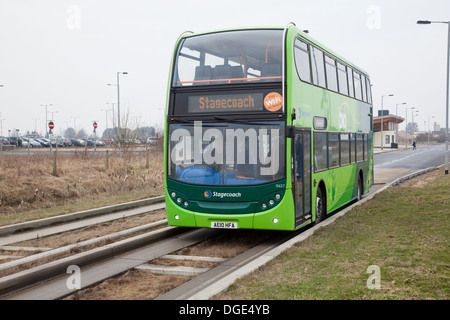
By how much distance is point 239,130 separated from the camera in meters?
9.56

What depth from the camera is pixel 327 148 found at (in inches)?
488

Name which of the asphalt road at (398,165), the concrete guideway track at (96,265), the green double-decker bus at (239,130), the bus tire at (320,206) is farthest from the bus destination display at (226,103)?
the asphalt road at (398,165)

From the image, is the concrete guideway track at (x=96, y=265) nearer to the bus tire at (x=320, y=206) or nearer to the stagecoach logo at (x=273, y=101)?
the bus tire at (x=320, y=206)

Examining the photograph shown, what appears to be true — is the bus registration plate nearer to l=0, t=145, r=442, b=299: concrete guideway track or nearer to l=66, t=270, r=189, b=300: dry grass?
l=0, t=145, r=442, b=299: concrete guideway track

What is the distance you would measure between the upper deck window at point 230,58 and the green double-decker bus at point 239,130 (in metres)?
0.02

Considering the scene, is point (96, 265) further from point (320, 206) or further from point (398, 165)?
point (398, 165)

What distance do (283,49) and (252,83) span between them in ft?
2.87

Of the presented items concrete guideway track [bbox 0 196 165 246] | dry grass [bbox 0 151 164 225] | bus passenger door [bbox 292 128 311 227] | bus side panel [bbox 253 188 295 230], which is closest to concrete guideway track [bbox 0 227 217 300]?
bus side panel [bbox 253 188 295 230]

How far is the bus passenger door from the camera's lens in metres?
9.92

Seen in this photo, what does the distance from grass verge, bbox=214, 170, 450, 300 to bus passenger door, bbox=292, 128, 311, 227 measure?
53 cm

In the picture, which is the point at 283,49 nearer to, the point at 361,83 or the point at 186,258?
the point at 186,258

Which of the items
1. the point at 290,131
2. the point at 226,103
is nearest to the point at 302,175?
the point at 290,131
